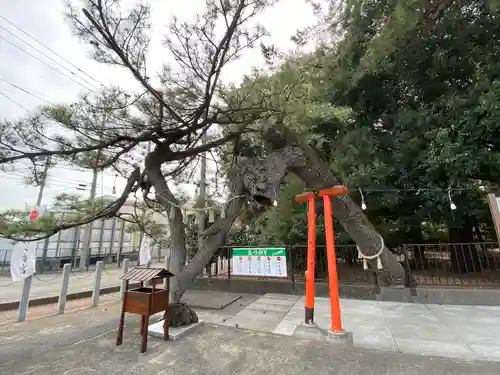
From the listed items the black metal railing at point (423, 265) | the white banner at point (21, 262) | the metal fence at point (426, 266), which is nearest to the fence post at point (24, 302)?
the white banner at point (21, 262)

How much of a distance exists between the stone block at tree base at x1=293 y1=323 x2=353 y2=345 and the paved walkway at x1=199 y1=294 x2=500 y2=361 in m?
0.28

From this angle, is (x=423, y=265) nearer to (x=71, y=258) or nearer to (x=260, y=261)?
(x=260, y=261)

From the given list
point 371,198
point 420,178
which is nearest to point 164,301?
point 371,198

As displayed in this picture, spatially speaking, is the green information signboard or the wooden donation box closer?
the wooden donation box

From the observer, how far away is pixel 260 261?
6.50 metres

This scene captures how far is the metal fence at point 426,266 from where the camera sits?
5664mm

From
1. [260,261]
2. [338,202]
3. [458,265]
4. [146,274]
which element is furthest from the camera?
[260,261]

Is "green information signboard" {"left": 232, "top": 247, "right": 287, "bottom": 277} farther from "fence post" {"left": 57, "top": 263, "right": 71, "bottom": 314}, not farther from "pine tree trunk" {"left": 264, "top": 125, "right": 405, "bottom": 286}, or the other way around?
"fence post" {"left": 57, "top": 263, "right": 71, "bottom": 314}

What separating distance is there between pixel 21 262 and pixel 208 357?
4300mm

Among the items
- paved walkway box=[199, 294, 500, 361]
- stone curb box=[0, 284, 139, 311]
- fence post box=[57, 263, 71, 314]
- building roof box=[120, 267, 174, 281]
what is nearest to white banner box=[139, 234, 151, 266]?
stone curb box=[0, 284, 139, 311]

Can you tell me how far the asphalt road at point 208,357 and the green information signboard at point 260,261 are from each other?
2.76 metres

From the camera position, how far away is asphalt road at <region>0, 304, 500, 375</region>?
2.53m

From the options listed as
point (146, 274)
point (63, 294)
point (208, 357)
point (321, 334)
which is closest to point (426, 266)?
point (321, 334)

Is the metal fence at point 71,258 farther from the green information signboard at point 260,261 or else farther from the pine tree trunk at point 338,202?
the pine tree trunk at point 338,202
